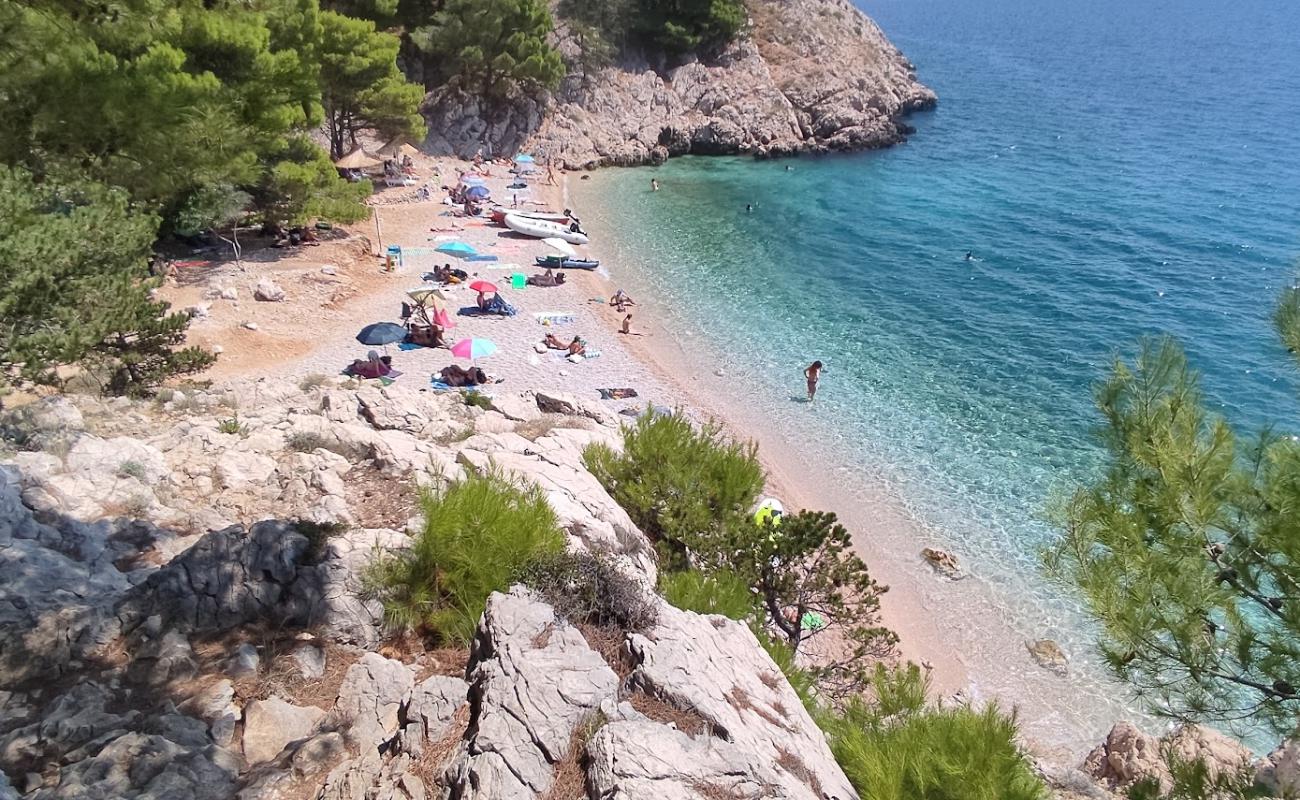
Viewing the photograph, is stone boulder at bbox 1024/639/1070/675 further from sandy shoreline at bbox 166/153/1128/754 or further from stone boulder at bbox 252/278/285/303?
stone boulder at bbox 252/278/285/303

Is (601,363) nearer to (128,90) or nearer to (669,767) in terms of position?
(128,90)

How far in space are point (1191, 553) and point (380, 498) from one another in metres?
8.28

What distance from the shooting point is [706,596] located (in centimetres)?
852

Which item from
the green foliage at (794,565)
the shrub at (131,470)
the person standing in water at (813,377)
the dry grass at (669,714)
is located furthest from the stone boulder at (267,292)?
the dry grass at (669,714)

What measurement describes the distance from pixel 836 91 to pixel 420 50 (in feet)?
98.8

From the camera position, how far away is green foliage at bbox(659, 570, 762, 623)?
8383 millimetres

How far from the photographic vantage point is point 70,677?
618 cm

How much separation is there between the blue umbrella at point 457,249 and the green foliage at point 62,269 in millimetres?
18779

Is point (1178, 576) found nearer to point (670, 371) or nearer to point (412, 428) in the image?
point (412, 428)

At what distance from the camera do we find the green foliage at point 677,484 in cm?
1055

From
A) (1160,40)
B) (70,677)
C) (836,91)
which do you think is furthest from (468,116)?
(1160,40)

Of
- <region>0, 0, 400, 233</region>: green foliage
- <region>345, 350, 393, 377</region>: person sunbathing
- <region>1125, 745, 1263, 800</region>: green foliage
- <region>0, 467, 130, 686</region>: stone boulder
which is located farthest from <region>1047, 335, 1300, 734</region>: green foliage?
<region>345, 350, 393, 377</region>: person sunbathing

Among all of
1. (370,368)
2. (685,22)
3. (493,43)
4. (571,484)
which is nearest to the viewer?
(571,484)

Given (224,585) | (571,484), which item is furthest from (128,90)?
(571,484)
